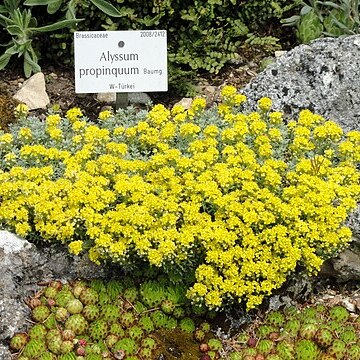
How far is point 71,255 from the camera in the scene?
11.6 ft

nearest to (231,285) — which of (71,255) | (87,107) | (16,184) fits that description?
(71,255)

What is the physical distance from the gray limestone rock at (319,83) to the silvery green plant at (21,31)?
145 centimetres

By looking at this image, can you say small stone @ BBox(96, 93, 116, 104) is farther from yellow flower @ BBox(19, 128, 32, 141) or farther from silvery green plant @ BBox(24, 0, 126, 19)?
yellow flower @ BBox(19, 128, 32, 141)

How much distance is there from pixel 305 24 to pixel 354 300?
233 centimetres

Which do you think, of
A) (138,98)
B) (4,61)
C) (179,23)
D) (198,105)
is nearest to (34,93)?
(4,61)

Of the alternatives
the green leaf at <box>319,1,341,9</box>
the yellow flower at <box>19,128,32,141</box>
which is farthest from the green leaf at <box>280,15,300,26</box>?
the yellow flower at <box>19,128,32,141</box>

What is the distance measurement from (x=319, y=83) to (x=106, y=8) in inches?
61.7

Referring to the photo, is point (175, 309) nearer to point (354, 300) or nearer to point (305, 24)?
point (354, 300)

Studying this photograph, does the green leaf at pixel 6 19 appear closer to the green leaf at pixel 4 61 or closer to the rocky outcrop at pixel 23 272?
the green leaf at pixel 4 61

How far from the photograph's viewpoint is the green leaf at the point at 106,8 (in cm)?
497

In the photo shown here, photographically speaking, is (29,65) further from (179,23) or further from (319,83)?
(319,83)

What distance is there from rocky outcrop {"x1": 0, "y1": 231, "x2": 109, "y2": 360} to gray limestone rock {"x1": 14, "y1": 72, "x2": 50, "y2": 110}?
1729mm

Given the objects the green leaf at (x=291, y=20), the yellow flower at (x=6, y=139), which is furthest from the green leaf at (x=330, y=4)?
the yellow flower at (x=6, y=139)

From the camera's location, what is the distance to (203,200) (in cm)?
351
